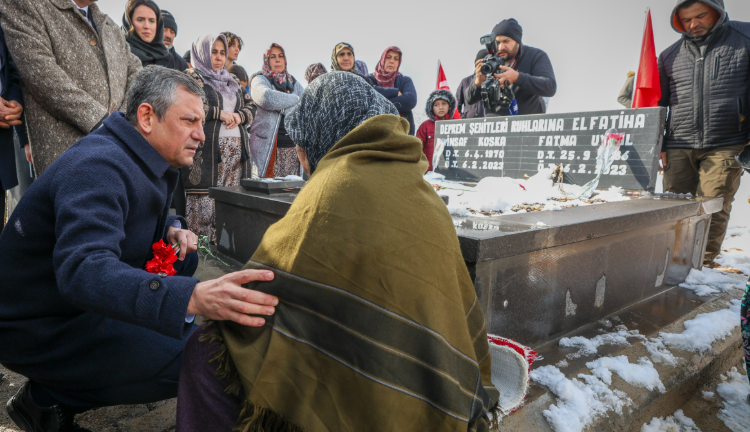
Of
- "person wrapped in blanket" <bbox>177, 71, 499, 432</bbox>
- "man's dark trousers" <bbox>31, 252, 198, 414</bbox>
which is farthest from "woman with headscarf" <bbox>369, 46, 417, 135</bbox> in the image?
"person wrapped in blanket" <bbox>177, 71, 499, 432</bbox>

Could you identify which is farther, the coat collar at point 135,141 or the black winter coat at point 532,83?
the black winter coat at point 532,83

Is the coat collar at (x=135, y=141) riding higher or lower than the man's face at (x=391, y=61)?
lower

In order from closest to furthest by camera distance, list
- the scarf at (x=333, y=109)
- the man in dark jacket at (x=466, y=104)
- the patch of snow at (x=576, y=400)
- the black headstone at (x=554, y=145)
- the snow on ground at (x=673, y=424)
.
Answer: the scarf at (x=333, y=109)
the patch of snow at (x=576, y=400)
the snow on ground at (x=673, y=424)
the black headstone at (x=554, y=145)
the man in dark jacket at (x=466, y=104)

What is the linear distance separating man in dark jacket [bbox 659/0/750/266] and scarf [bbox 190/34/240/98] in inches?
169

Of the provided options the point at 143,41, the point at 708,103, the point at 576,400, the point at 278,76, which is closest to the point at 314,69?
the point at 278,76

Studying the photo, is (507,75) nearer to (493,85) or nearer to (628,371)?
(493,85)

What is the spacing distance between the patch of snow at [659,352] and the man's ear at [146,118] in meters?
2.45

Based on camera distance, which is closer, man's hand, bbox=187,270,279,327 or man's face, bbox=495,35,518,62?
man's hand, bbox=187,270,279,327

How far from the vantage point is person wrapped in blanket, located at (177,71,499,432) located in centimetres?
96

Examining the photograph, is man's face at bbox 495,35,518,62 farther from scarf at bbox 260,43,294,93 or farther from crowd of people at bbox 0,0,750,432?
crowd of people at bbox 0,0,750,432

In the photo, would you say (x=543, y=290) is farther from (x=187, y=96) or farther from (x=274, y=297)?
(x=187, y=96)

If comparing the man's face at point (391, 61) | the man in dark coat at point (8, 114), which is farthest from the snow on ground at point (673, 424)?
the man's face at point (391, 61)

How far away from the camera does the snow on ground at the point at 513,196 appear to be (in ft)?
9.26

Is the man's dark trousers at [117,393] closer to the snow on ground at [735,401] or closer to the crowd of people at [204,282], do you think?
the crowd of people at [204,282]
